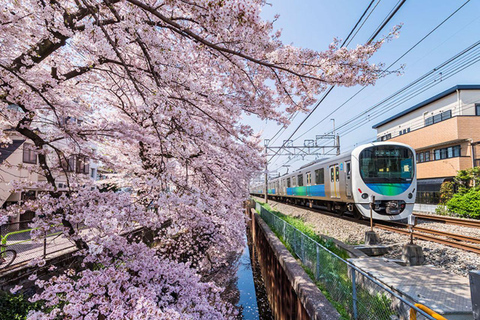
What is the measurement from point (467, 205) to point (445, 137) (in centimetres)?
918

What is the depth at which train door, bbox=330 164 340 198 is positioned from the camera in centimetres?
1145

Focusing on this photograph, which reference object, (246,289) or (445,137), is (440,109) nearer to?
(445,137)

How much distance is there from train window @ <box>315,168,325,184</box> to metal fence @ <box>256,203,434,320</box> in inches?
317

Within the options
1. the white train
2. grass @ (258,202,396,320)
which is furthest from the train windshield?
grass @ (258,202,396,320)

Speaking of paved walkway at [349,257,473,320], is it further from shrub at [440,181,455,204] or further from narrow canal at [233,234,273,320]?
shrub at [440,181,455,204]

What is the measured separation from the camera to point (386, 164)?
9.80 metres

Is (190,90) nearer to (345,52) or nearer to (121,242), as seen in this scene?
(345,52)

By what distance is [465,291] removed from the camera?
3.96 metres

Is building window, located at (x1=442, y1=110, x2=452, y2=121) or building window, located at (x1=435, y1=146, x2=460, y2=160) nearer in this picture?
building window, located at (x1=435, y1=146, x2=460, y2=160)

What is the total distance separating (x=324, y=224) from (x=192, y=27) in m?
8.82

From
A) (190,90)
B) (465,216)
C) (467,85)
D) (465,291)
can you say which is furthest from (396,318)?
(467,85)

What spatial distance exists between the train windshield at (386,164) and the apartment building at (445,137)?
38.9 ft

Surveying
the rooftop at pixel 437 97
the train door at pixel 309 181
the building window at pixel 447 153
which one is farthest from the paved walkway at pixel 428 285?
the rooftop at pixel 437 97

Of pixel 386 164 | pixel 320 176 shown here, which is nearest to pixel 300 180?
pixel 320 176
